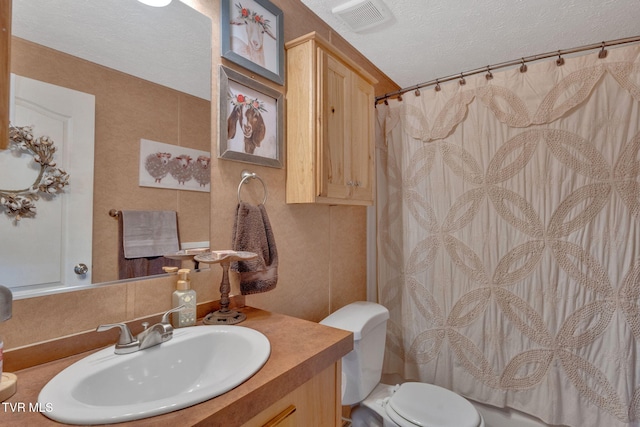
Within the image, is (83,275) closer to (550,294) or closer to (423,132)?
(423,132)

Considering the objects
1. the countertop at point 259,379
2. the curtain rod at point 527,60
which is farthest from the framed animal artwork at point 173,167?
the curtain rod at point 527,60

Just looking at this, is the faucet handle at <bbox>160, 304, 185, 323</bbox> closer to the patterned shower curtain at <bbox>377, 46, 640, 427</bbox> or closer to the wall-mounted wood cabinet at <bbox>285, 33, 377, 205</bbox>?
the wall-mounted wood cabinet at <bbox>285, 33, 377, 205</bbox>

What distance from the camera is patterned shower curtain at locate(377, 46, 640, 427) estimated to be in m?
1.41

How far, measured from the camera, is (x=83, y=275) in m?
0.80

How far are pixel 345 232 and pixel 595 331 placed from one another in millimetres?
1271

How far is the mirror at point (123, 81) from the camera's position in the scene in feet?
2.50

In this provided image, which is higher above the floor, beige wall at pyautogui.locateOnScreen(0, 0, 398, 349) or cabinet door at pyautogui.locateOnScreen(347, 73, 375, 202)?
cabinet door at pyautogui.locateOnScreen(347, 73, 375, 202)

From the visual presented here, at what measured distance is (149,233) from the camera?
93cm

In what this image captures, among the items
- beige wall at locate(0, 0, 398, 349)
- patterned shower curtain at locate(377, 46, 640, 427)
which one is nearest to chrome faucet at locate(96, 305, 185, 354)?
beige wall at locate(0, 0, 398, 349)

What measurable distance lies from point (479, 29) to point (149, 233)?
1.87m

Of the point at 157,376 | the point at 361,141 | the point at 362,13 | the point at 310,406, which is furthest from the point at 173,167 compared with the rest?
the point at 362,13

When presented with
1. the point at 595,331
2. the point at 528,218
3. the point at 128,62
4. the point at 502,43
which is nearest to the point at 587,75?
the point at 502,43

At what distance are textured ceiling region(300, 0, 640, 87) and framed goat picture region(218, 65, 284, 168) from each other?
0.61 m

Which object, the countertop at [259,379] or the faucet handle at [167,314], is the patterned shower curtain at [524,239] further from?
the faucet handle at [167,314]
